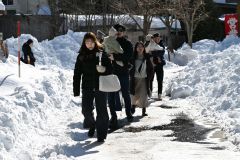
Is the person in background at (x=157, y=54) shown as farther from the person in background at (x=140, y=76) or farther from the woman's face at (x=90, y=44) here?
the woman's face at (x=90, y=44)

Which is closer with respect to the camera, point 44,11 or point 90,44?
point 90,44

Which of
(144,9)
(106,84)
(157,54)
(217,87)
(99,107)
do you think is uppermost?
(144,9)

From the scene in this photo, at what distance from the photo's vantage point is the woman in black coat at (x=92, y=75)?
8.66 m

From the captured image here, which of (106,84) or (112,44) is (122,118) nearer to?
(112,44)

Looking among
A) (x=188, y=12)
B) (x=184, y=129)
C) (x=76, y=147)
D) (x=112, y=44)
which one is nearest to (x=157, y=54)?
(x=112, y=44)

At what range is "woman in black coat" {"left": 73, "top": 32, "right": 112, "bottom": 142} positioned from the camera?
341 inches

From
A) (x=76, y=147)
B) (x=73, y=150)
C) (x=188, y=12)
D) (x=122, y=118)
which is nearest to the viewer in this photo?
(x=73, y=150)

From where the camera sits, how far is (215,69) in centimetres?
1450

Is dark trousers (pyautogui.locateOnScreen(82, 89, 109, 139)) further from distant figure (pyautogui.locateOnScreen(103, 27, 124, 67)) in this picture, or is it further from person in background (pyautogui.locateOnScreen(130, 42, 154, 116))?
person in background (pyautogui.locateOnScreen(130, 42, 154, 116))

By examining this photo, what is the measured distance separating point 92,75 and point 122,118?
9.28ft

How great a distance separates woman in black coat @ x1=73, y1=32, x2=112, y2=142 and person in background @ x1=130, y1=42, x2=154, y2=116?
2.84m

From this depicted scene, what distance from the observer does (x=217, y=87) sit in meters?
12.6

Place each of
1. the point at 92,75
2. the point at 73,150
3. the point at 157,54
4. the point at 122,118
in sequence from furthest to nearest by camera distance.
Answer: the point at 157,54 < the point at 122,118 < the point at 92,75 < the point at 73,150

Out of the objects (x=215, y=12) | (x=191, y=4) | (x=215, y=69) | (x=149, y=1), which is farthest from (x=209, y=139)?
(x=215, y=12)
